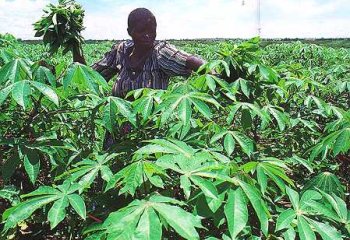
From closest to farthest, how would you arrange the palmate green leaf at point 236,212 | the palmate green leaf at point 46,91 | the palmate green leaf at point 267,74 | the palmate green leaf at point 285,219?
the palmate green leaf at point 236,212, the palmate green leaf at point 285,219, the palmate green leaf at point 46,91, the palmate green leaf at point 267,74

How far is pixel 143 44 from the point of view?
2.59 metres

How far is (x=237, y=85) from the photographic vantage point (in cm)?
203

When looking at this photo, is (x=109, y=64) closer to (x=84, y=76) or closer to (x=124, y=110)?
(x=84, y=76)

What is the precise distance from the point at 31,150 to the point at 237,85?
957 millimetres

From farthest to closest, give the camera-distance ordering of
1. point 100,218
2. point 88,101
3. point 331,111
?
1. point 331,111
2. point 88,101
3. point 100,218

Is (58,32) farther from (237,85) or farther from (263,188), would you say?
(263,188)

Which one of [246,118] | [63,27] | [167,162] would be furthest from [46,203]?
[63,27]

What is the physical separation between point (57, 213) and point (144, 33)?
1.55 metres

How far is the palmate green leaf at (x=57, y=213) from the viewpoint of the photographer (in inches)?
46.1

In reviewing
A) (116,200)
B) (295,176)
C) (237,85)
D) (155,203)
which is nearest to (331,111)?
(295,176)

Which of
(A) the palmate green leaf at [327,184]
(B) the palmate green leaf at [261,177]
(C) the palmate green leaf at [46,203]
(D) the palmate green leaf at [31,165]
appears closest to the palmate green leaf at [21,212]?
(C) the palmate green leaf at [46,203]

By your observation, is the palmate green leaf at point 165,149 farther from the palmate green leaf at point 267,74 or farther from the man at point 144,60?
the man at point 144,60

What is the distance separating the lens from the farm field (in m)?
1.17

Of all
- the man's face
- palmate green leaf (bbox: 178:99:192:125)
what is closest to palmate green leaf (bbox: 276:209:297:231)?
palmate green leaf (bbox: 178:99:192:125)
